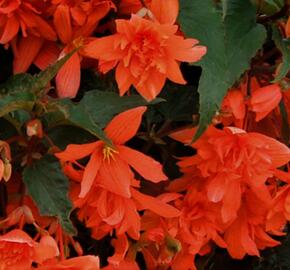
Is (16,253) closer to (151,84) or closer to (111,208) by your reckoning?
(111,208)

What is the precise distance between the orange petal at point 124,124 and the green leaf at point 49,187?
0.07 meters

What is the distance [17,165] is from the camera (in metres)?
0.96

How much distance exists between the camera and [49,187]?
35.5 inches

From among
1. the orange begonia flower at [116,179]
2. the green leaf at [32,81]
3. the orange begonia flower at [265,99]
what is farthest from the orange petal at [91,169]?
the orange begonia flower at [265,99]

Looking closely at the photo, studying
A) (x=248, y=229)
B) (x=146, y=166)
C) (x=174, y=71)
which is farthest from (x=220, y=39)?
(x=248, y=229)

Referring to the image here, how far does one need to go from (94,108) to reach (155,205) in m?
0.15

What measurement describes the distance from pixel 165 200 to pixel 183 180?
0.05 m

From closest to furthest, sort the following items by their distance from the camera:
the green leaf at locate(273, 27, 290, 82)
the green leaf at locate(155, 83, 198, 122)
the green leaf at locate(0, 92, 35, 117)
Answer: the green leaf at locate(0, 92, 35, 117), the green leaf at locate(273, 27, 290, 82), the green leaf at locate(155, 83, 198, 122)

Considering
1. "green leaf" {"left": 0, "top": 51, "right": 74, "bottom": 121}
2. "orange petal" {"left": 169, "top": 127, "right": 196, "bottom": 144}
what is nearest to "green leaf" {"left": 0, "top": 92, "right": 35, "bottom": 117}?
"green leaf" {"left": 0, "top": 51, "right": 74, "bottom": 121}

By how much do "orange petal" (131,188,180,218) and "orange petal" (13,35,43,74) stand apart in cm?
21

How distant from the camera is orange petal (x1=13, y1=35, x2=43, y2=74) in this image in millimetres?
983

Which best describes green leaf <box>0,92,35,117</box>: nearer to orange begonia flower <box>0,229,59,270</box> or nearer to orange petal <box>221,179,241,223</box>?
orange begonia flower <box>0,229,59,270</box>

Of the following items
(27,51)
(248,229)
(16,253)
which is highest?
(27,51)

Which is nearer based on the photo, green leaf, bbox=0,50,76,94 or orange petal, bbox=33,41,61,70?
green leaf, bbox=0,50,76,94
